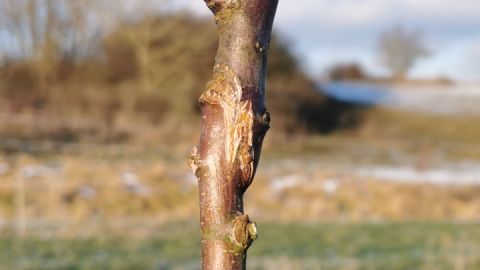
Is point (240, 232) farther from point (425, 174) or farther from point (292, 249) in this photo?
point (425, 174)

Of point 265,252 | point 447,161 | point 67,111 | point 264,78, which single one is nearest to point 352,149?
point 447,161

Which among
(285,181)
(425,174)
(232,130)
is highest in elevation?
(425,174)

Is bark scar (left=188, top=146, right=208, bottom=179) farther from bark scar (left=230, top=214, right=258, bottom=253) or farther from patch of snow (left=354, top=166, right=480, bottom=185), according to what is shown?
patch of snow (left=354, top=166, right=480, bottom=185)

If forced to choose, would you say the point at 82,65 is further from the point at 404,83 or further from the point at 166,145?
the point at 404,83

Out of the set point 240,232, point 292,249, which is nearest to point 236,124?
point 240,232

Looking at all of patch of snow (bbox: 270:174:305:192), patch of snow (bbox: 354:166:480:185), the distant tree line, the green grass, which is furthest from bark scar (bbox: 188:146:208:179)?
the distant tree line

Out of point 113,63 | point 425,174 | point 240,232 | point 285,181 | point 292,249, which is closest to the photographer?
point 240,232

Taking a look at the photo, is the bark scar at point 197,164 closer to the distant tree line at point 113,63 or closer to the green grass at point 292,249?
the green grass at point 292,249

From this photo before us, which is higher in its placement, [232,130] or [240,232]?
[232,130]
